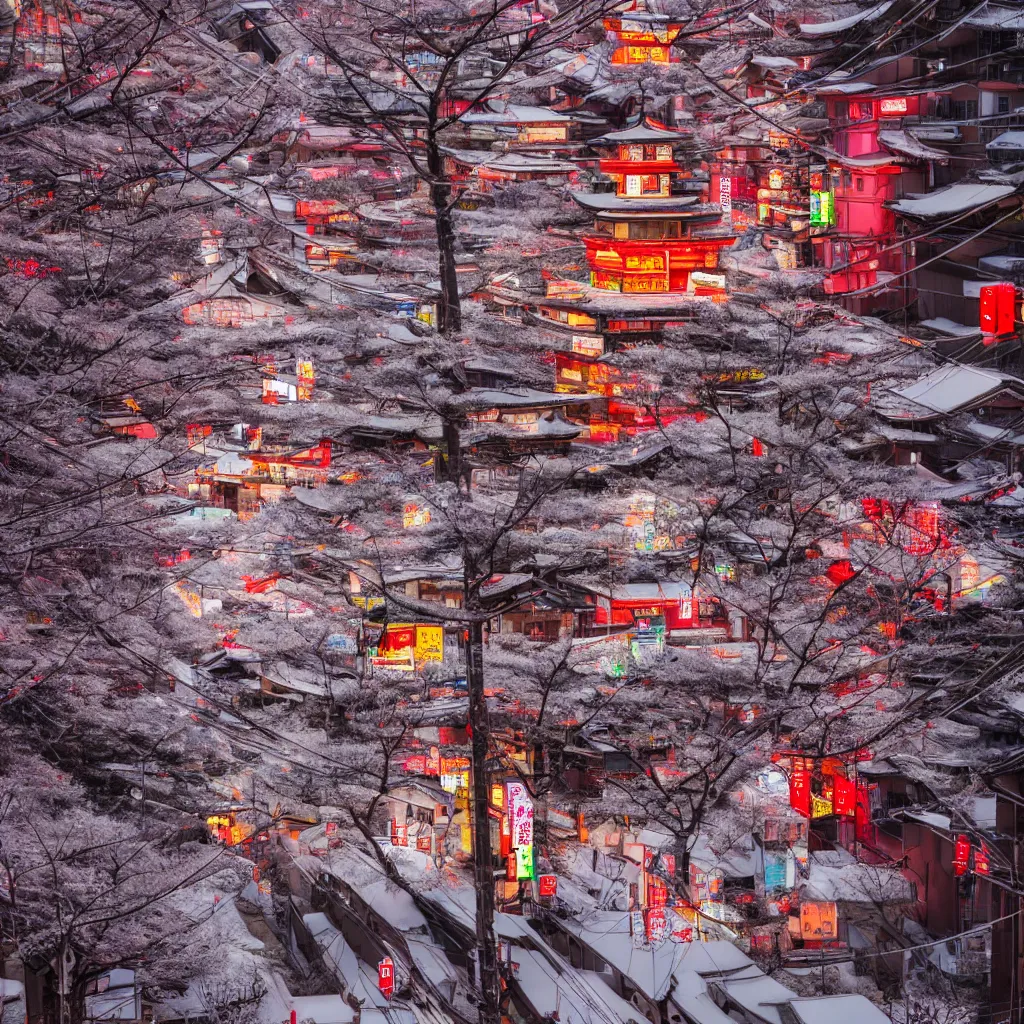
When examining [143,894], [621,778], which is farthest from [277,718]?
[143,894]

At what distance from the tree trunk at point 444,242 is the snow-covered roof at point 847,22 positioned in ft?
49.4

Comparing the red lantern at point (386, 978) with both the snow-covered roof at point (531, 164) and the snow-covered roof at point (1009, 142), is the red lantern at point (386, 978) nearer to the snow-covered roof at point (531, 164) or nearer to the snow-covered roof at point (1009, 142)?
the snow-covered roof at point (1009, 142)

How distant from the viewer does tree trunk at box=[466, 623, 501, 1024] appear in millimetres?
13836

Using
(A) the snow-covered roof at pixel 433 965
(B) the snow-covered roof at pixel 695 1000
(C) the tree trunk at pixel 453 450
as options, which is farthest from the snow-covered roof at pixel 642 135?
(B) the snow-covered roof at pixel 695 1000

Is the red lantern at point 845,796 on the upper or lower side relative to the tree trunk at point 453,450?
lower

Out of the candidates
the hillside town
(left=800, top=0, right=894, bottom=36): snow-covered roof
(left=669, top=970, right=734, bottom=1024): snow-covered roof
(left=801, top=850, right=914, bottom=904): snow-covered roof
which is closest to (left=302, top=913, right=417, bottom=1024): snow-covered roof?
the hillside town

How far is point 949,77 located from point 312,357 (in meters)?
14.1

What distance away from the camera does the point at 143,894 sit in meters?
10.9

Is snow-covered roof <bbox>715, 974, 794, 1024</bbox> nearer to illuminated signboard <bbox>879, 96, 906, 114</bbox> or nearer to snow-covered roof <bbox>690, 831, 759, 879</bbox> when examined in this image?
snow-covered roof <bbox>690, 831, 759, 879</bbox>

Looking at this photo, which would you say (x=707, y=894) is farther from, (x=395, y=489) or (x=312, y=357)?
(x=312, y=357)

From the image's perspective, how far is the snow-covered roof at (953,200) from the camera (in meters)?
21.4

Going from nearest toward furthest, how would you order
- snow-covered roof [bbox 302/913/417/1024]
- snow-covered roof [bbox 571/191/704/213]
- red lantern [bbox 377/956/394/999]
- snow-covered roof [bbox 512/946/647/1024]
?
snow-covered roof [bbox 302/913/417/1024]
snow-covered roof [bbox 512/946/647/1024]
red lantern [bbox 377/956/394/999]
snow-covered roof [bbox 571/191/704/213]

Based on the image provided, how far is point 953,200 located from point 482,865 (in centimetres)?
1572

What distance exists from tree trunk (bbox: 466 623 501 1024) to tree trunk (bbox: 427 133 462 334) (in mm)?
3854
